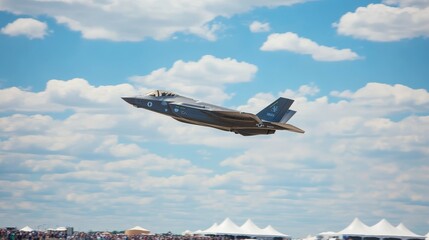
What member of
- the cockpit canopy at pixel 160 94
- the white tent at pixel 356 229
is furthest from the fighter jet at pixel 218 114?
the white tent at pixel 356 229

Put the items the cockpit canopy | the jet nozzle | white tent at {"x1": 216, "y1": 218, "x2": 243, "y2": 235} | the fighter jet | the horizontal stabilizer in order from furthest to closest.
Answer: white tent at {"x1": 216, "y1": 218, "x2": 243, "y2": 235} < the cockpit canopy < the jet nozzle < the fighter jet < the horizontal stabilizer

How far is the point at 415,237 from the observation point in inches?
3905

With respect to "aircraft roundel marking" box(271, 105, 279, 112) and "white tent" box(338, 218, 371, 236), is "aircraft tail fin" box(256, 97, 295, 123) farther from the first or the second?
"white tent" box(338, 218, 371, 236)

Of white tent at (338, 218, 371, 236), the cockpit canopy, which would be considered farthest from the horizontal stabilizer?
white tent at (338, 218, 371, 236)

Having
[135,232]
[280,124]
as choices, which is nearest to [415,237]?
[135,232]

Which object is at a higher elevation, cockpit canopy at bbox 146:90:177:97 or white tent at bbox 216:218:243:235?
cockpit canopy at bbox 146:90:177:97

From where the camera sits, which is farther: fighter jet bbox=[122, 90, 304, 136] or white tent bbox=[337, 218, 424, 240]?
white tent bbox=[337, 218, 424, 240]

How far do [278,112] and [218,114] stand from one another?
601cm

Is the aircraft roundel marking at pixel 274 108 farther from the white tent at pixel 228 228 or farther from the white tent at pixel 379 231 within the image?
the white tent at pixel 228 228

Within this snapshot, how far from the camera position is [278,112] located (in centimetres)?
6209

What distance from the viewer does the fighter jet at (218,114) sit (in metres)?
59.6

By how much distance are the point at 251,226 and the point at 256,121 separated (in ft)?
185

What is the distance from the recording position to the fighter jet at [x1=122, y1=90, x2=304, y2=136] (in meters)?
59.6

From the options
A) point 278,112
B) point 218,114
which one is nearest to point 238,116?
point 218,114
